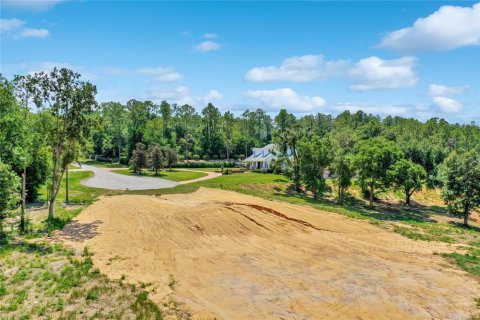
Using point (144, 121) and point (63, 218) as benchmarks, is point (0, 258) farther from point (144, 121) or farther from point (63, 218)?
point (144, 121)

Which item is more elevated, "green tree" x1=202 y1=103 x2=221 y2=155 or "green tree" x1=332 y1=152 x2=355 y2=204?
"green tree" x1=202 y1=103 x2=221 y2=155

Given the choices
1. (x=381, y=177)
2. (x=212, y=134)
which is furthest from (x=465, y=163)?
(x=212, y=134)

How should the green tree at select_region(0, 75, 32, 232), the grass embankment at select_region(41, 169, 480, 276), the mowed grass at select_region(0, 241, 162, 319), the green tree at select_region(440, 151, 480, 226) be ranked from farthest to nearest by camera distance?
the green tree at select_region(440, 151, 480, 226), the grass embankment at select_region(41, 169, 480, 276), the green tree at select_region(0, 75, 32, 232), the mowed grass at select_region(0, 241, 162, 319)

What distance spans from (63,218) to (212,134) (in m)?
84.9

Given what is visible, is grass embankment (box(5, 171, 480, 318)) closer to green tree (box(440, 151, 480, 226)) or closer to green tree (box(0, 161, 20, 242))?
green tree (box(0, 161, 20, 242))

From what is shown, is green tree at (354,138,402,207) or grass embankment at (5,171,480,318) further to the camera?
green tree at (354,138,402,207)

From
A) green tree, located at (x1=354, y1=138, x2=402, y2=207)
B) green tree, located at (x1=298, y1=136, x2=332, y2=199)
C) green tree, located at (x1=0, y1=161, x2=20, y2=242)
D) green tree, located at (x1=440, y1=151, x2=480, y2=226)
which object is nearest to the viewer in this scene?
green tree, located at (x1=0, y1=161, x2=20, y2=242)

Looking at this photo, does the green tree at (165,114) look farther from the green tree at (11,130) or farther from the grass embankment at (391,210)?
the green tree at (11,130)

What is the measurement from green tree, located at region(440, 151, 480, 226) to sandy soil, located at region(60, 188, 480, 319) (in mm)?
13385

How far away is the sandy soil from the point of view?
1430 cm

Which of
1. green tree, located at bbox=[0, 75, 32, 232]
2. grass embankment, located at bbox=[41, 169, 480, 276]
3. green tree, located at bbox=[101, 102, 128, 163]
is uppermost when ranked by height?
green tree, located at bbox=[101, 102, 128, 163]

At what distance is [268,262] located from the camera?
63.7 feet

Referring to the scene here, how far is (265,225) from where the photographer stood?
84.0 ft

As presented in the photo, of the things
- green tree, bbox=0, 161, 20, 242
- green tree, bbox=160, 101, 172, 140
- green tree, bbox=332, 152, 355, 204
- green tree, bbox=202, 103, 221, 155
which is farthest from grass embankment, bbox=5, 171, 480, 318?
green tree, bbox=160, 101, 172, 140
